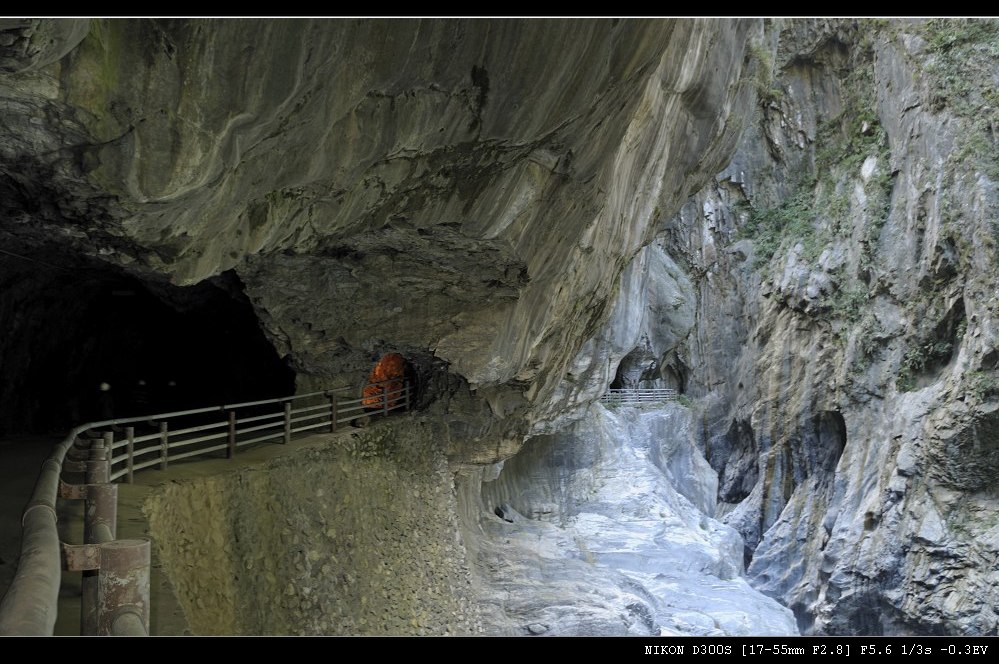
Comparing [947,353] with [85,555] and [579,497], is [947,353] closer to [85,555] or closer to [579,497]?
[579,497]

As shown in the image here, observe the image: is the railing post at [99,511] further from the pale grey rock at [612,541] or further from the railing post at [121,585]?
the pale grey rock at [612,541]

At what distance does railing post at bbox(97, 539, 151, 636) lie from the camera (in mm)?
3074

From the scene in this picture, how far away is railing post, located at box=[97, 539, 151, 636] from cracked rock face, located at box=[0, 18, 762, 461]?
9.18 feet

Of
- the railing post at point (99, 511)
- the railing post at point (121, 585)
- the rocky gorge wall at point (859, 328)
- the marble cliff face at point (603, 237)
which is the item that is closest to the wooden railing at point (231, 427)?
the marble cliff face at point (603, 237)

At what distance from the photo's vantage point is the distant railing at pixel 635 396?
32062 mm

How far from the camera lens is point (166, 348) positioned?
1973 centimetres

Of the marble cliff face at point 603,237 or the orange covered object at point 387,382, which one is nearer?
the marble cliff face at point 603,237

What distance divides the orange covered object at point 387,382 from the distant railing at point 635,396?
48.4 feet

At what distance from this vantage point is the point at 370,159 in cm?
801

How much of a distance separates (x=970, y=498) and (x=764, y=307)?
1362 centimetres

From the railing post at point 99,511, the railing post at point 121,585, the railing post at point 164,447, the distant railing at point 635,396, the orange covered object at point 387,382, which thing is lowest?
the railing post at point 121,585

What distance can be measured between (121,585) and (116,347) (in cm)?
1726

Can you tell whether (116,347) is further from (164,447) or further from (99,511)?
(99,511)
